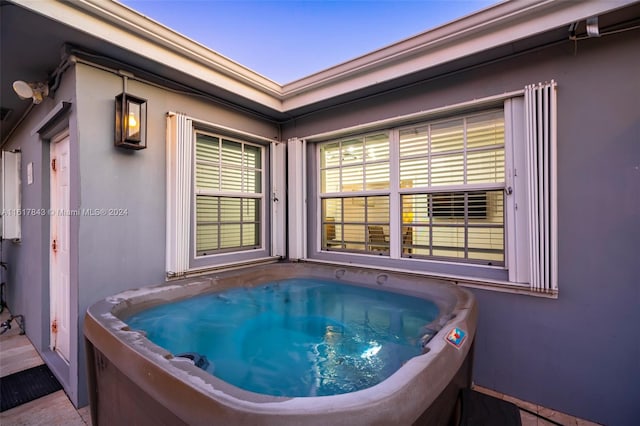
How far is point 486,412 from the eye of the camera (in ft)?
4.82

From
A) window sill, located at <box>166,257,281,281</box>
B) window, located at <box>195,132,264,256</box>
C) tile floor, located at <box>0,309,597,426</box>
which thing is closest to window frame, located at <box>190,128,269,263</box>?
window, located at <box>195,132,264,256</box>

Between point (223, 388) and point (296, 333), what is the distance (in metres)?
1.27

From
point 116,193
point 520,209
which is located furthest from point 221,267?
point 520,209

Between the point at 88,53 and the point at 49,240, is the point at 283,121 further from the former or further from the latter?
the point at 49,240

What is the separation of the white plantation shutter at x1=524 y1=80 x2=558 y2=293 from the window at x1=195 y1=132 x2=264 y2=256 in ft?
8.93

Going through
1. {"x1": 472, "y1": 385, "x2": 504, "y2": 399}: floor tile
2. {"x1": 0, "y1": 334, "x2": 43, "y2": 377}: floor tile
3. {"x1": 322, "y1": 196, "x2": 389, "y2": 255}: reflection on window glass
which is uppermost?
{"x1": 322, "y1": 196, "x2": 389, "y2": 255}: reflection on window glass

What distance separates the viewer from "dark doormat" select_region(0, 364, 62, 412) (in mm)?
2201

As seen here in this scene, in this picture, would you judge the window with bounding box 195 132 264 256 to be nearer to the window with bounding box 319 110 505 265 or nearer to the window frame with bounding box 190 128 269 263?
the window frame with bounding box 190 128 269 263

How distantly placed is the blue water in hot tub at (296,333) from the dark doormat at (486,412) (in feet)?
1.09

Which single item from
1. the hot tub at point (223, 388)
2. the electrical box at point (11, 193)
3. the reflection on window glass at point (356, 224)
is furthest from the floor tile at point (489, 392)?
the electrical box at point (11, 193)

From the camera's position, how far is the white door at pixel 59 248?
8.20 feet

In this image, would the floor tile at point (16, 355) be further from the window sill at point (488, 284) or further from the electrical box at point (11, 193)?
the window sill at point (488, 284)

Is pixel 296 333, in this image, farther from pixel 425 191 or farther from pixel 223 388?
pixel 425 191

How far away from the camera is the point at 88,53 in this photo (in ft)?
6.84
